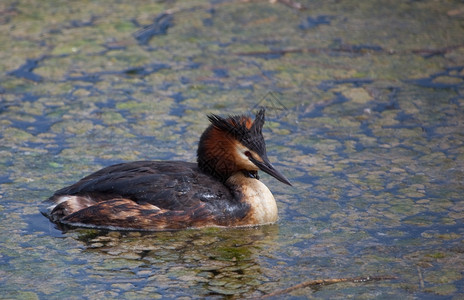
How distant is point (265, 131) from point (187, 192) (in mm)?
2026

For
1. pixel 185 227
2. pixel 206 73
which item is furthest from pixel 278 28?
pixel 185 227

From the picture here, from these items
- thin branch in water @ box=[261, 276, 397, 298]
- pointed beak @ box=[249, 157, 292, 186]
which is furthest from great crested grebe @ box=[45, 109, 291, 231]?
thin branch in water @ box=[261, 276, 397, 298]

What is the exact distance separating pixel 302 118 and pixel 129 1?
4275 millimetres

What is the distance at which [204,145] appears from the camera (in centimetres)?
605

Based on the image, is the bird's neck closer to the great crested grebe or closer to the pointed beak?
the great crested grebe

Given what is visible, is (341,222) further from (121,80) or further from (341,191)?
(121,80)

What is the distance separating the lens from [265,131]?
7699 millimetres

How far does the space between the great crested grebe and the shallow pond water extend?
0.13 meters

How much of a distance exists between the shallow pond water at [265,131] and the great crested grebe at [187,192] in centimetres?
13

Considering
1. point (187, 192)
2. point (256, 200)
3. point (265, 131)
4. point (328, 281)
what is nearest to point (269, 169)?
point (256, 200)

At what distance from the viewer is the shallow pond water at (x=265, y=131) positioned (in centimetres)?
512

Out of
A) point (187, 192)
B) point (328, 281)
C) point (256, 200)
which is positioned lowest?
point (328, 281)

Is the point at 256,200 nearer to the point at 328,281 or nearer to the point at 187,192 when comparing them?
the point at 187,192

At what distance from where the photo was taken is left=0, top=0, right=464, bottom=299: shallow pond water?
5125mm
